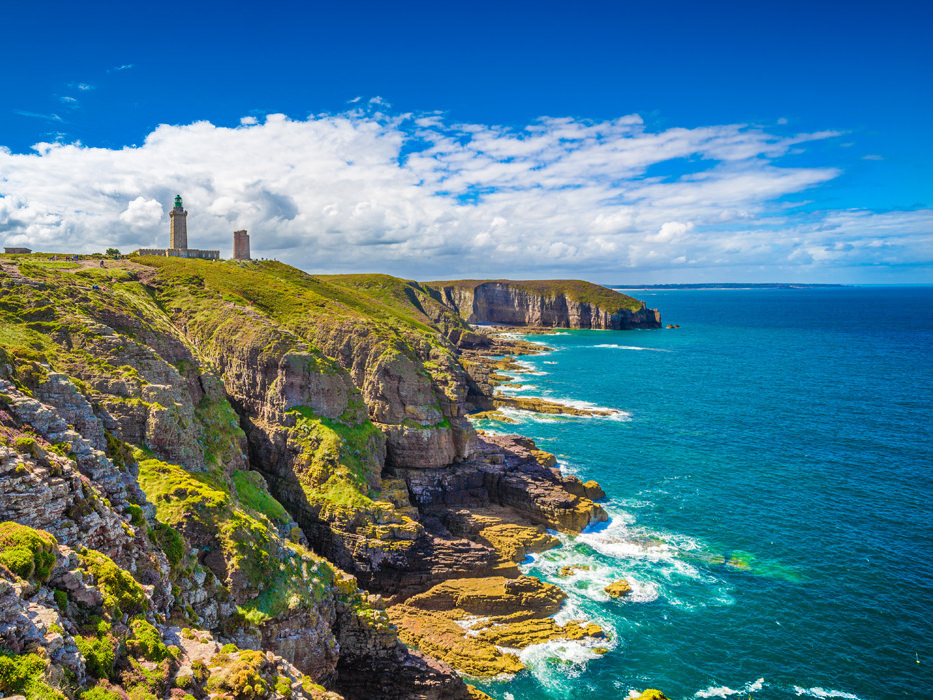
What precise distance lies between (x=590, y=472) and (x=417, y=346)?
3467 centimetres

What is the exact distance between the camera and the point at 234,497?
38.7 m

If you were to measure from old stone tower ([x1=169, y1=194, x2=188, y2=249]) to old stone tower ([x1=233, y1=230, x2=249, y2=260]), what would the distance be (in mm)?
11088

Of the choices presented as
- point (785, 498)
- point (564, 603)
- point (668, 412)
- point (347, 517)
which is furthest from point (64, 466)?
point (668, 412)

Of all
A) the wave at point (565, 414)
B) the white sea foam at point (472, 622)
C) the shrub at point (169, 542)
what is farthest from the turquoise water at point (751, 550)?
the shrub at point (169, 542)

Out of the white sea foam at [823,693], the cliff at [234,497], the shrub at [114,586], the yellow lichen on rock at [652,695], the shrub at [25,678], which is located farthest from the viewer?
the white sea foam at [823,693]

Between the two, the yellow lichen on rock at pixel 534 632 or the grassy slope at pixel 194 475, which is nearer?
the grassy slope at pixel 194 475

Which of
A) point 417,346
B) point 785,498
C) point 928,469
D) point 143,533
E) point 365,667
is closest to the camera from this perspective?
point 143,533

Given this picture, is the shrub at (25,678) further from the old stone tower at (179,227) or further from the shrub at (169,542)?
the old stone tower at (179,227)

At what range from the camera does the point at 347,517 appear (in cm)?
4903

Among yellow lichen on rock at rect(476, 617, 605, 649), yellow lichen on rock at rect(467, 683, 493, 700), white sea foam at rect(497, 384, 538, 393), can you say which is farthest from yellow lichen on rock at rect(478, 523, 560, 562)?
white sea foam at rect(497, 384, 538, 393)

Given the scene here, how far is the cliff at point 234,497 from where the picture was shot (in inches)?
706

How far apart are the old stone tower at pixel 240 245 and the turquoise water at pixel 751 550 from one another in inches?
2313

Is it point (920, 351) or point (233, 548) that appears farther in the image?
point (920, 351)

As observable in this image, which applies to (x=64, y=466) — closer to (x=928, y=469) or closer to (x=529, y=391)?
(x=928, y=469)
